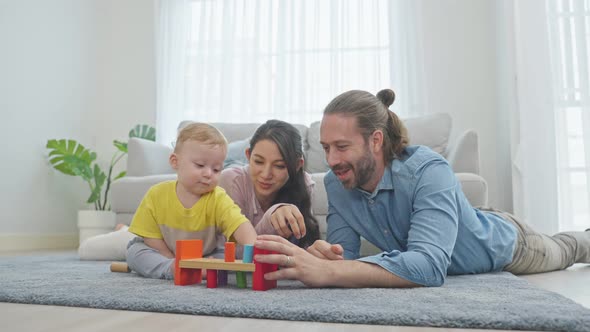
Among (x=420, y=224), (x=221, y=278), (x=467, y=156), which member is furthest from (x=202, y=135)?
(x=467, y=156)

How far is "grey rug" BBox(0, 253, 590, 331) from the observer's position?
38.4 inches

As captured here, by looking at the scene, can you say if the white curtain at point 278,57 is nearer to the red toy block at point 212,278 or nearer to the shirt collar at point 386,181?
the shirt collar at point 386,181

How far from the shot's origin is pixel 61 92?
440 cm

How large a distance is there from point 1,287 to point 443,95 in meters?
3.45

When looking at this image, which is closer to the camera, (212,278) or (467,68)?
(212,278)

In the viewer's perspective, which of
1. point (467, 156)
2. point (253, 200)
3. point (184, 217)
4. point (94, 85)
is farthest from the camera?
point (94, 85)

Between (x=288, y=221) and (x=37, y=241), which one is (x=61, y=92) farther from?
(x=288, y=221)

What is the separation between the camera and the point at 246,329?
3.11 feet

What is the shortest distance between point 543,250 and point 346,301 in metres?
1.14

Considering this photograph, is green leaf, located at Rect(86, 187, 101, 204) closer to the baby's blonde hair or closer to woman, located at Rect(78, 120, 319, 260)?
woman, located at Rect(78, 120, 319, 260)

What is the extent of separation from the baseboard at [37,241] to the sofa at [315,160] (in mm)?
996

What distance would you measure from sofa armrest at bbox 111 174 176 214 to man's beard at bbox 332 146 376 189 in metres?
1.81

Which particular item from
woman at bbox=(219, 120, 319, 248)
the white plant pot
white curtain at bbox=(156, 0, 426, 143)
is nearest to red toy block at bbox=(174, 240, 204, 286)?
woman at bbox=(219, 120, 319, 248)

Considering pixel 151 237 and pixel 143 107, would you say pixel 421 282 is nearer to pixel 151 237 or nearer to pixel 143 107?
pixel 151 237
